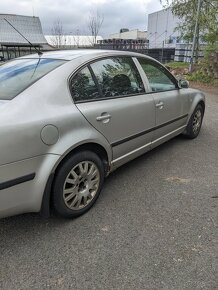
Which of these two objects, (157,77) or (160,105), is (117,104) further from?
(157,77)

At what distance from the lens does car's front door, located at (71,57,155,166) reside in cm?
302

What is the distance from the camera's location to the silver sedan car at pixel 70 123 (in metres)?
2.39

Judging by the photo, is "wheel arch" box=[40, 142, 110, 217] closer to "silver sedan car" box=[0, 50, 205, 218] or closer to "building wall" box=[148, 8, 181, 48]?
"silver sedan car" box=[0, 50, 205, 218]

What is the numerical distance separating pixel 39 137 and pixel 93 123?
695 mm

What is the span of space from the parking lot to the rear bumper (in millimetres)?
376

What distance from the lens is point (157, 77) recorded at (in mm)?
4367

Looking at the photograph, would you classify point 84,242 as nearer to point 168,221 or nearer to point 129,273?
point 129,273

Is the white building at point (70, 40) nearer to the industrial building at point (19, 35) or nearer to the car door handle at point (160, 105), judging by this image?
the industrial building at point (19, 35)

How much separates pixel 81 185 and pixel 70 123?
2.19 ft

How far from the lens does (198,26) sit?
17.3m

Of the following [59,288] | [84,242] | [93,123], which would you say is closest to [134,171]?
[93,123]

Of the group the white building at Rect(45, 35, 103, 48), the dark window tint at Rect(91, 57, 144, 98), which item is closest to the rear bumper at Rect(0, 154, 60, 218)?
the dark window tint at Rect(91, 57, 144, 98)

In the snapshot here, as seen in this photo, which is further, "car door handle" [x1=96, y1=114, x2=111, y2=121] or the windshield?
"car door handle" [x1=96, y1=114, x2=111, y2=121]

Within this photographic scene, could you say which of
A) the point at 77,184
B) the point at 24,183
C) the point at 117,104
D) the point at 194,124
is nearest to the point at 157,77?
the point at 117,104
